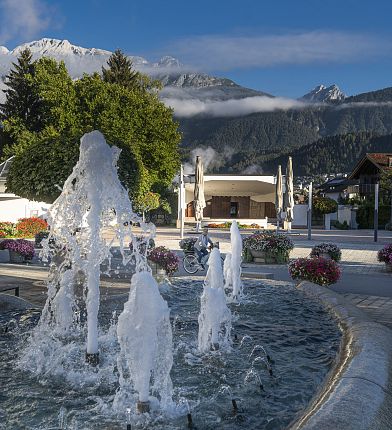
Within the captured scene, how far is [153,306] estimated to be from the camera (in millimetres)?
5254

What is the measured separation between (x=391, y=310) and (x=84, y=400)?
6.66m

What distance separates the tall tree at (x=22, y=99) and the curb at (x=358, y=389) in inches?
1746

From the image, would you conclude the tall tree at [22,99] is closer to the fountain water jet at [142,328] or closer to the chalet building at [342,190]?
the chalet building at [342,190]

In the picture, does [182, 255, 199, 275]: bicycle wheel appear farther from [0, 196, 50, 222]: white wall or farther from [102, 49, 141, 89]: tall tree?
[102, 49, 141, 89]: tall tree

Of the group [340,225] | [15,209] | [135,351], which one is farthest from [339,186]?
[135,351]

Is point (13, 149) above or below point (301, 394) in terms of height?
above

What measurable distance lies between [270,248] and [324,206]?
Answer: 101 feet

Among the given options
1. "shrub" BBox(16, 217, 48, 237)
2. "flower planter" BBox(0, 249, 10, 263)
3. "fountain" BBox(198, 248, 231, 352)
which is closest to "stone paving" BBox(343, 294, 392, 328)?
"fountain" BBox(198, 248, 231, 352)

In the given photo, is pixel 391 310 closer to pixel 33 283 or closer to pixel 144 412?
pixel 144 412

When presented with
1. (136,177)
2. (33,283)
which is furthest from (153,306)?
(136,177)

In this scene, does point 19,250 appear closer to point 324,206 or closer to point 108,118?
point 108,118

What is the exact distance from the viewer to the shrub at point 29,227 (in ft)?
99.7

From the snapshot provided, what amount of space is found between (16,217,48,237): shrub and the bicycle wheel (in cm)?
1565

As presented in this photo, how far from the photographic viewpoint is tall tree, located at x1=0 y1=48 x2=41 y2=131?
48219 mm
